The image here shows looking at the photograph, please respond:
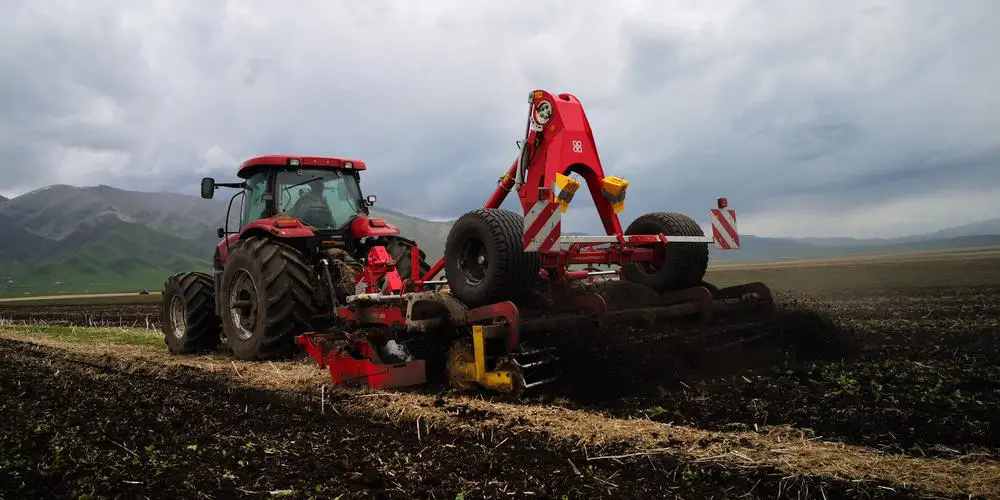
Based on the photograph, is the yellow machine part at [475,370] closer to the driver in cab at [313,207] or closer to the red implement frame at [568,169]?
the red implement frame at [568,169]

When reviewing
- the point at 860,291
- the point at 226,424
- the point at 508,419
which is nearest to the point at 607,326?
the point at 508,419

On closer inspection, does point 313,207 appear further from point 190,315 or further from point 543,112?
point 543,112

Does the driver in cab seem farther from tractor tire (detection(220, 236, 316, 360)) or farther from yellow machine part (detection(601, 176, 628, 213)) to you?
yellow machine part (detection(601, 176, 628, 213))

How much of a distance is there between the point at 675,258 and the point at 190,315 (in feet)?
20.6

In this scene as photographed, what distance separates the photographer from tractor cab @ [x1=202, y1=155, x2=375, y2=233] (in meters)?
7.95

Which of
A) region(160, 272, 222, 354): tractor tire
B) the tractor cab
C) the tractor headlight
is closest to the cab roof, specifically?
the tractor cab

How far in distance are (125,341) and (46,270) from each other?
108002mm

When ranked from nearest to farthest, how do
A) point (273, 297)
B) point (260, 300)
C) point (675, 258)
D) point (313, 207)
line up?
1. point (675, 258)
2. point (273, 297)
3. point (260, 300)
4. point (313, 207)

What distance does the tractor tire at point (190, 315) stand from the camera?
8633 millimetres

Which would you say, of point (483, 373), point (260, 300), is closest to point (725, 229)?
point (483, 373)

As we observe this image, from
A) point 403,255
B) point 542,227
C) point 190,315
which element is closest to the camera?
point 542,227

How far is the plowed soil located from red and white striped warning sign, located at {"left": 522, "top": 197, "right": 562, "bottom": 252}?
712mm

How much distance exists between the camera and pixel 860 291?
54.9 feet

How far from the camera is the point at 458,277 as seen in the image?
218 inches
